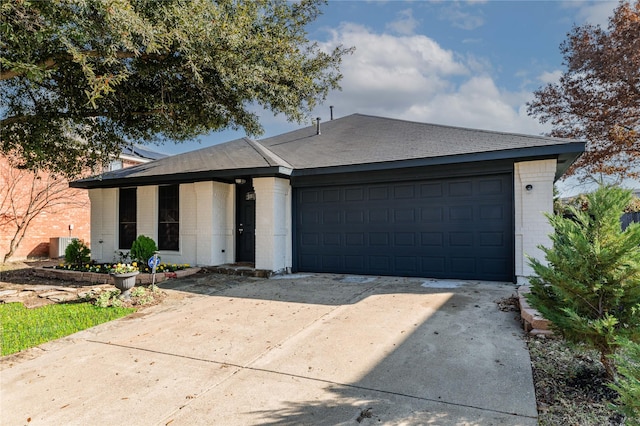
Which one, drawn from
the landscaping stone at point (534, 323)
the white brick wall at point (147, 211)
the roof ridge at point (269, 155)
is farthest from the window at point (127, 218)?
the landscaping stone at point (534, 323)

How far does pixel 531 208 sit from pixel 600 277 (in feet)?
14.6

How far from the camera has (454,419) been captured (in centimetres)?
253

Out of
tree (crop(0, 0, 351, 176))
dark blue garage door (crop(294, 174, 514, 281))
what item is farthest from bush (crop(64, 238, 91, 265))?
dark blue garage door (crop(294, 174, 514, 281))

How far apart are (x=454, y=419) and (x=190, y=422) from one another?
75.1 inches

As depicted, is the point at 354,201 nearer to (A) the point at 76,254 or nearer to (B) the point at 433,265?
(B) the point at 433,265

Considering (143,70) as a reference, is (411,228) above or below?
below

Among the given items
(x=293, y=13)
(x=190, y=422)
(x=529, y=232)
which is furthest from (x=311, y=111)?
(x=190, y=422)

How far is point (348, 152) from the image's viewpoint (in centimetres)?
909

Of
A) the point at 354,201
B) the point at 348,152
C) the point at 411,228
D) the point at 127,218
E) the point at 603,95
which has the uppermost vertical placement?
the point at 603,95

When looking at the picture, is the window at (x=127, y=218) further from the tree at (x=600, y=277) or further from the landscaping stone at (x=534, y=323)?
the tree at (x=600, y=277)

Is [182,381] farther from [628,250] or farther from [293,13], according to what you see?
[293,13]

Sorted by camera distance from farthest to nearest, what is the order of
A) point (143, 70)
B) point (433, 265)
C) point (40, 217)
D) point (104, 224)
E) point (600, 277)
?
point (40, 217) → point (104, 224) → point (433, 265) → point (143, 70) → point (600, 277)

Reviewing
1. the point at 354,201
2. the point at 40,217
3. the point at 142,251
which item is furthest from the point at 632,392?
the point at 40,217

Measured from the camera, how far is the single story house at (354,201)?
23.4 feet
